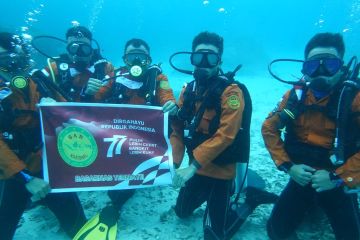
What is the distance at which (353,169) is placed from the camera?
320 cm

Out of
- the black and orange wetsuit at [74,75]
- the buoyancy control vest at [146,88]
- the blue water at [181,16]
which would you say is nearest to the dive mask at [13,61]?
the black and orange wetsuit at [74,75]

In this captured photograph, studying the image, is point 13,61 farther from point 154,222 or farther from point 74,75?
point 154,222

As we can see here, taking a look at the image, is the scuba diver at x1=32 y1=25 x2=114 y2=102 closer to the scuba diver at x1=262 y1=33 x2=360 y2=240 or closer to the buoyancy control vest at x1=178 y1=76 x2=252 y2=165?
the buoyancy control vest at x1=178 y1=76 x2=252 y2=165

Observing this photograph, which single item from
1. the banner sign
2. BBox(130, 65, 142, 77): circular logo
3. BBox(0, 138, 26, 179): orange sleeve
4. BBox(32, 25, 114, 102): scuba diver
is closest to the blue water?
BBox(32, 25, 114, 102): scuba diver

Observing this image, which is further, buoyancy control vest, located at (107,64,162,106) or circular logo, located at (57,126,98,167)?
buoyancy control vest, located at (107,64,162,106)

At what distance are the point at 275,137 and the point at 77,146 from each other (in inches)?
112

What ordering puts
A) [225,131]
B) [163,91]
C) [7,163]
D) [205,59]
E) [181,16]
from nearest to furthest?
[7,163]
[225,131]
[205,59]
[163,91]
[181,16]

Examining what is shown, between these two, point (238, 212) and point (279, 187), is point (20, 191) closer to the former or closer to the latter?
point (238, 212)

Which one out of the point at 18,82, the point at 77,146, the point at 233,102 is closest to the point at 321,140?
the point at 233,102

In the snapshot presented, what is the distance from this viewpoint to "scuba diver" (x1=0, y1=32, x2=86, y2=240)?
3.49 meters

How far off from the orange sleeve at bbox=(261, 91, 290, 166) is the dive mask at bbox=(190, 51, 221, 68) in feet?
3.72

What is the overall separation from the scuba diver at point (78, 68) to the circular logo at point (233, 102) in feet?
7.43

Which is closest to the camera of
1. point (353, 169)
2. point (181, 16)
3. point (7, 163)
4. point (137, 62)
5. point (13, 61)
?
point (353, 169)

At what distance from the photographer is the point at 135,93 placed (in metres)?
4.82
